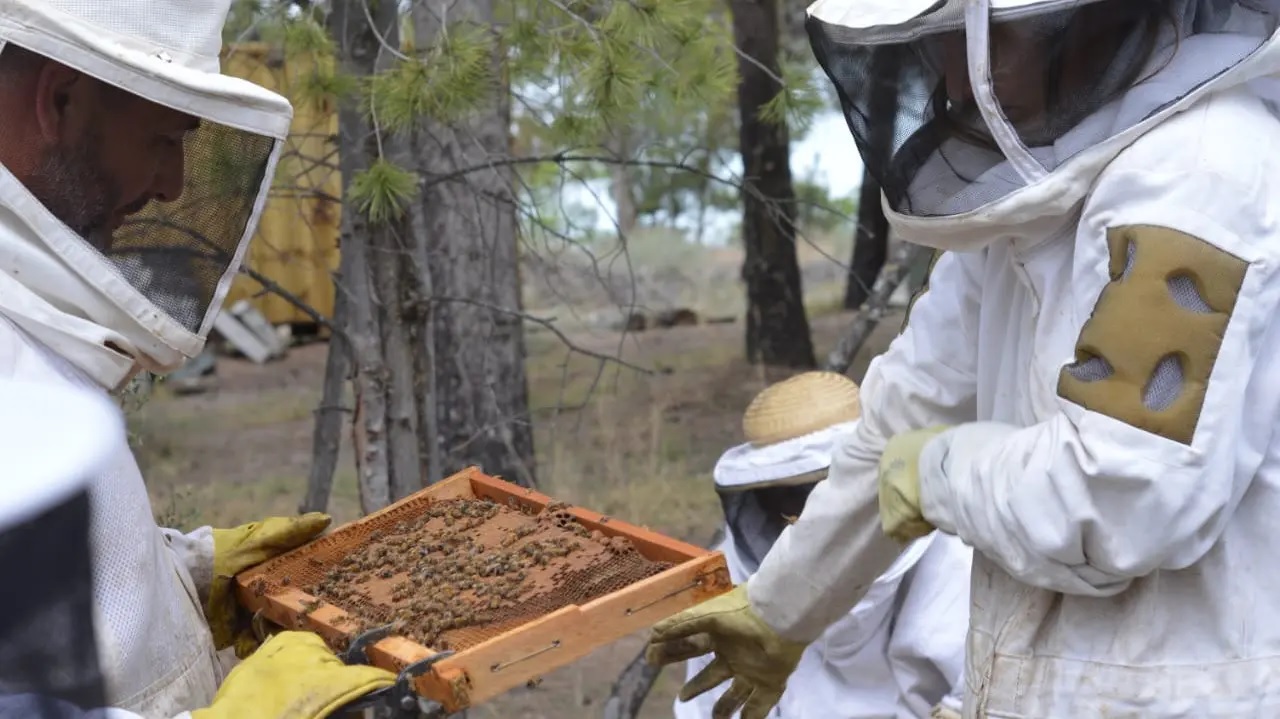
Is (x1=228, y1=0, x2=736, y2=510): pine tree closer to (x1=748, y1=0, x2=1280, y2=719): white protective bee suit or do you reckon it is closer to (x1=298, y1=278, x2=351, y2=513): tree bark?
(x1=298, y1=278, x2=351, y2=513): tree bark

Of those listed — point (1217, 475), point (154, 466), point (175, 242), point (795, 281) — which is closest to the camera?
point (1217, 475)

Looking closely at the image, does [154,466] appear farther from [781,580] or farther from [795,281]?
[781,580]

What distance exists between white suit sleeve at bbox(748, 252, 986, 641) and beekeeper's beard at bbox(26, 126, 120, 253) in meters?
1.34

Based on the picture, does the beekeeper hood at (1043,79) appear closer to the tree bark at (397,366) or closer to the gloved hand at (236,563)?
the gloved hand at (236,563)

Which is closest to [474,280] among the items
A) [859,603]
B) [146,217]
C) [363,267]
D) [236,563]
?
[363,267]

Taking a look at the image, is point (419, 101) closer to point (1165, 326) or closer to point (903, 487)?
point (903, 487)

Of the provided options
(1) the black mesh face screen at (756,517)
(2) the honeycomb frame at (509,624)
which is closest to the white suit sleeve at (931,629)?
(1) the black mesh face screen at (756,517)

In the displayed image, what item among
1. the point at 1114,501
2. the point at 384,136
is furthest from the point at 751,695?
the point at 384,136

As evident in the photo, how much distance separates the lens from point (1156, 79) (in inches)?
77.3

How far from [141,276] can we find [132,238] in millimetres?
67

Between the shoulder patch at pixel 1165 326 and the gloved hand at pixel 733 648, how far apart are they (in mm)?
1112

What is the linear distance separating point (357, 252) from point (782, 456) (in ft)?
4.13

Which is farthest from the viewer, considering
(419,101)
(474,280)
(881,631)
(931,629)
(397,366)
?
(474,280)

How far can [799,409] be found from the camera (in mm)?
3734
